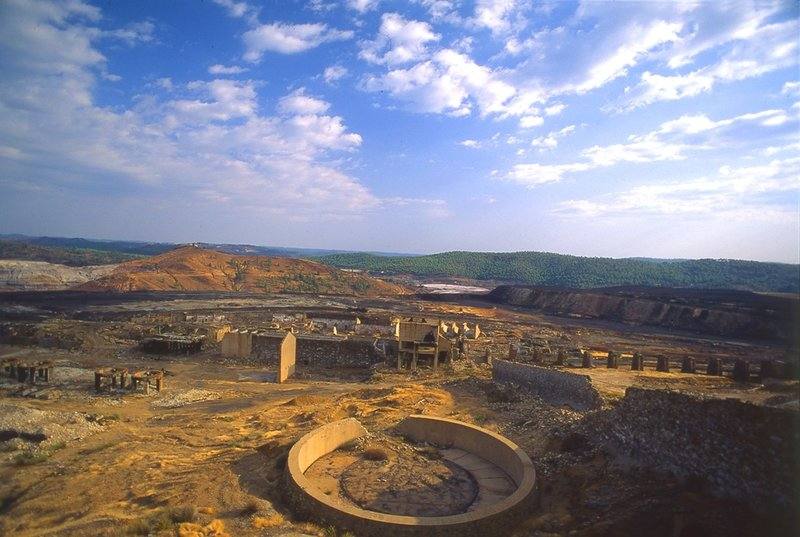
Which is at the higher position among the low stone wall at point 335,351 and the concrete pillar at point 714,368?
the concrete pillar at point 714,368

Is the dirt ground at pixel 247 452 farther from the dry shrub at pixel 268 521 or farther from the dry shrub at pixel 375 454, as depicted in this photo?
the dry shrub at pixel 375 454

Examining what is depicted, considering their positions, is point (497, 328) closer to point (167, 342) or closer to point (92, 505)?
point (167, 342)

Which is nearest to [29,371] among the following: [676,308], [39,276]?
[39,276]

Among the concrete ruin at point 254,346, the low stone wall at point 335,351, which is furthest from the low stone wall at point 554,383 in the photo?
the concrete ruin at point 254,346

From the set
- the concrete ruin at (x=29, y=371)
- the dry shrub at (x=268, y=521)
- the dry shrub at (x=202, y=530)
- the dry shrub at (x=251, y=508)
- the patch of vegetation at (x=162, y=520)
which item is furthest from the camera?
the concrete ruin at (x=29, y=371)

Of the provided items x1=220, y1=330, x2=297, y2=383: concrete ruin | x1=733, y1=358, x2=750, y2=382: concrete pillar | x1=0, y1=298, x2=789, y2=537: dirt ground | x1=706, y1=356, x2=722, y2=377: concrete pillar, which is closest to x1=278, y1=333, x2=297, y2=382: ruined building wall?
x1=0, y1=298, x2=789, y2=537: dirt ground

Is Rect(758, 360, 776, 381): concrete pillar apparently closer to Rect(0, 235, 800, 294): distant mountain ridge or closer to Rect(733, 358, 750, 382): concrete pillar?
Rect(733, 358, 750, 382): concrete pillar
